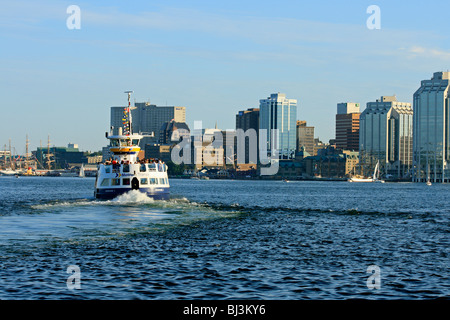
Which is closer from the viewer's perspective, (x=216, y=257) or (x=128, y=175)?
(x=216, y=257)

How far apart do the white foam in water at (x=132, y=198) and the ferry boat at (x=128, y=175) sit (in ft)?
1.79

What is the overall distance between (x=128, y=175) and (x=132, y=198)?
3365 mm

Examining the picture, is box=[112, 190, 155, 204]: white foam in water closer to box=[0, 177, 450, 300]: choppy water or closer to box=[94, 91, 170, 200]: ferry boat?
box=[94, 91, 170, 200]: ferry boat

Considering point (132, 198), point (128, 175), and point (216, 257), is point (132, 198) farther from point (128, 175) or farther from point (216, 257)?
point (216, 257)

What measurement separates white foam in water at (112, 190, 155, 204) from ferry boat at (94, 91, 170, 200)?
54 centimetres

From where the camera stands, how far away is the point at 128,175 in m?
86.6

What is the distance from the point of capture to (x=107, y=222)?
60500 millimetres

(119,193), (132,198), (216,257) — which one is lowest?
(216,257)

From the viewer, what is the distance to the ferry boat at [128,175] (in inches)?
3418

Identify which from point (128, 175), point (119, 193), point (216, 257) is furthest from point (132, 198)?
point (216, 257)

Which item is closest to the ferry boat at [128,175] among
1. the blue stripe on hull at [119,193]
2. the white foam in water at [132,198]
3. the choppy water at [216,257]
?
the blue stripe on hull at [119,193]
